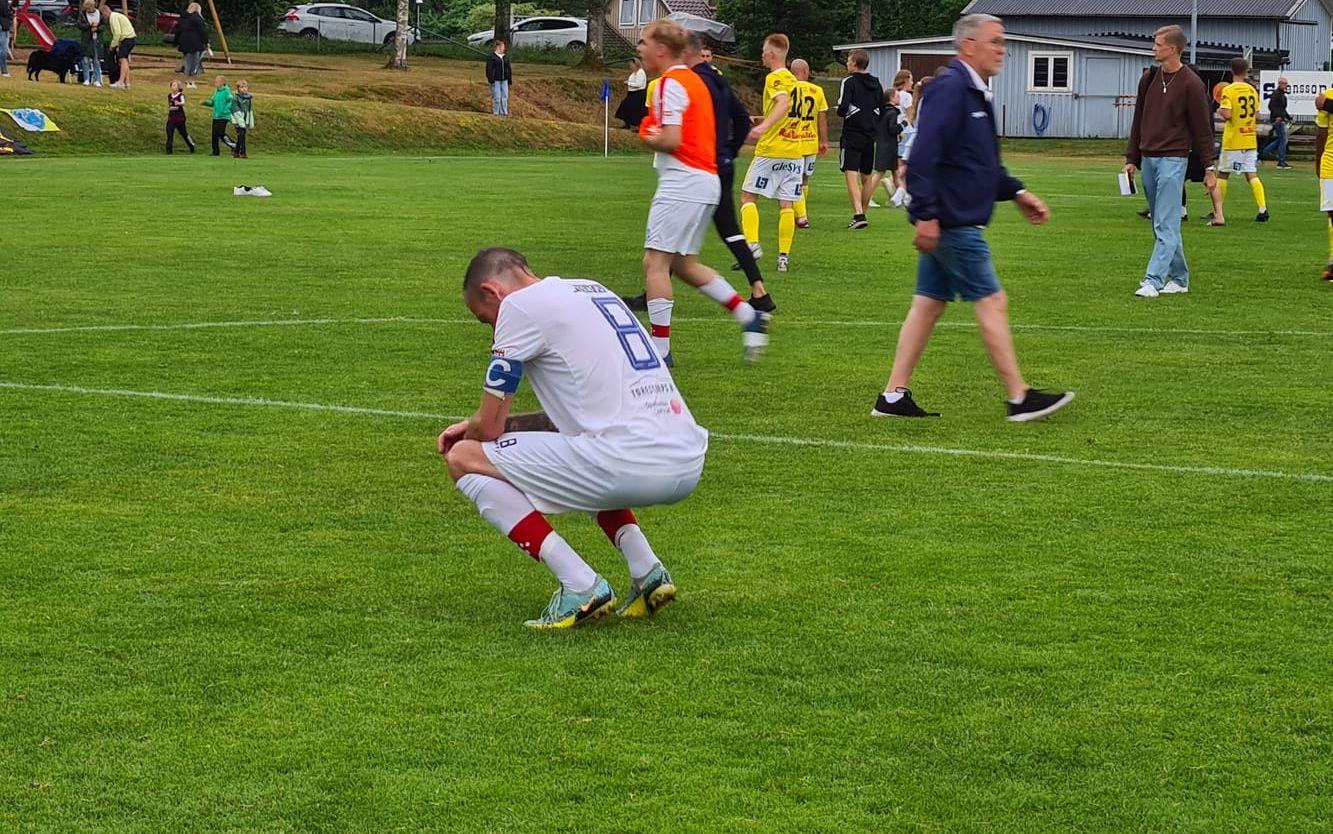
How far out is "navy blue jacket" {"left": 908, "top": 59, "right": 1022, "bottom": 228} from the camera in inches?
398

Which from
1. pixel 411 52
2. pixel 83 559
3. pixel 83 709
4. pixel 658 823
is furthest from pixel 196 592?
pixel 411 52

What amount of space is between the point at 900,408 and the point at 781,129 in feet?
31.4

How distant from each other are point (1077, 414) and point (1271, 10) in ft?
224

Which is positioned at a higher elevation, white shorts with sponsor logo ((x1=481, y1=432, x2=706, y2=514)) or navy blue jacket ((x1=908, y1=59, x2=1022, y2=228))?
navy blue jacket ((x1=908, y1=59, x2=1022, y2=228))

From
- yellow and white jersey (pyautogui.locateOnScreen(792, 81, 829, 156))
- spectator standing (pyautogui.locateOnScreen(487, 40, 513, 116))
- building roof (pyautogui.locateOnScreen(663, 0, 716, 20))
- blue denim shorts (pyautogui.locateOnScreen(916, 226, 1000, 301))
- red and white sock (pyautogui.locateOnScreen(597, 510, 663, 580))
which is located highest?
building roof (pyautogui.locateOnScreen(663, 0, 716, 20))

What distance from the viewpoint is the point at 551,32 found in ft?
278

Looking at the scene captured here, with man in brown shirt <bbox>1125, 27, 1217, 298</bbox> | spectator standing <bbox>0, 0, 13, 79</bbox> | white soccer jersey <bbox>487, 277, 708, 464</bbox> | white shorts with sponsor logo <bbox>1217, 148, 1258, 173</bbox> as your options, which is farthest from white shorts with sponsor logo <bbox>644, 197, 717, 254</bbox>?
spectator standing <bbox>0, 0, 13, 79</bbox>

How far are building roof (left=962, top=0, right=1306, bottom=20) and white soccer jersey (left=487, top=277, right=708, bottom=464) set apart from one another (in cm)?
7258

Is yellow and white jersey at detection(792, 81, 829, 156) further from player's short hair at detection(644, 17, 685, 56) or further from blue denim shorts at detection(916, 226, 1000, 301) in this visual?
blue denim shorts at detection(916, 226, 1000, 301)

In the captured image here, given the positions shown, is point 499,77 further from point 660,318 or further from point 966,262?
point 966,262

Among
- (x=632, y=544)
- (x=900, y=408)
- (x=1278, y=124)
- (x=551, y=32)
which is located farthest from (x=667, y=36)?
(x=551, y=32)

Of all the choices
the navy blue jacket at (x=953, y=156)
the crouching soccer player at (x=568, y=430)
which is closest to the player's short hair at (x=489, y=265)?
the crouching soccer player at (x=568, y=430)

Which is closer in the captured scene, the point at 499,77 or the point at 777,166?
the point at 777,166

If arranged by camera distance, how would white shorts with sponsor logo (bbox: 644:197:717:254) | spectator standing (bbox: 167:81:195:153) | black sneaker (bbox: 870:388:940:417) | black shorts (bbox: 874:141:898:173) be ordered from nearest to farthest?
black sneaker (bbox: 870:388:940:417)
white shorts with sponsor logo (bbox: 644:197:717:254)
black shorts (bbox: 874:141:898:173)
spectator standing (bbox: 167:81:195:153)
